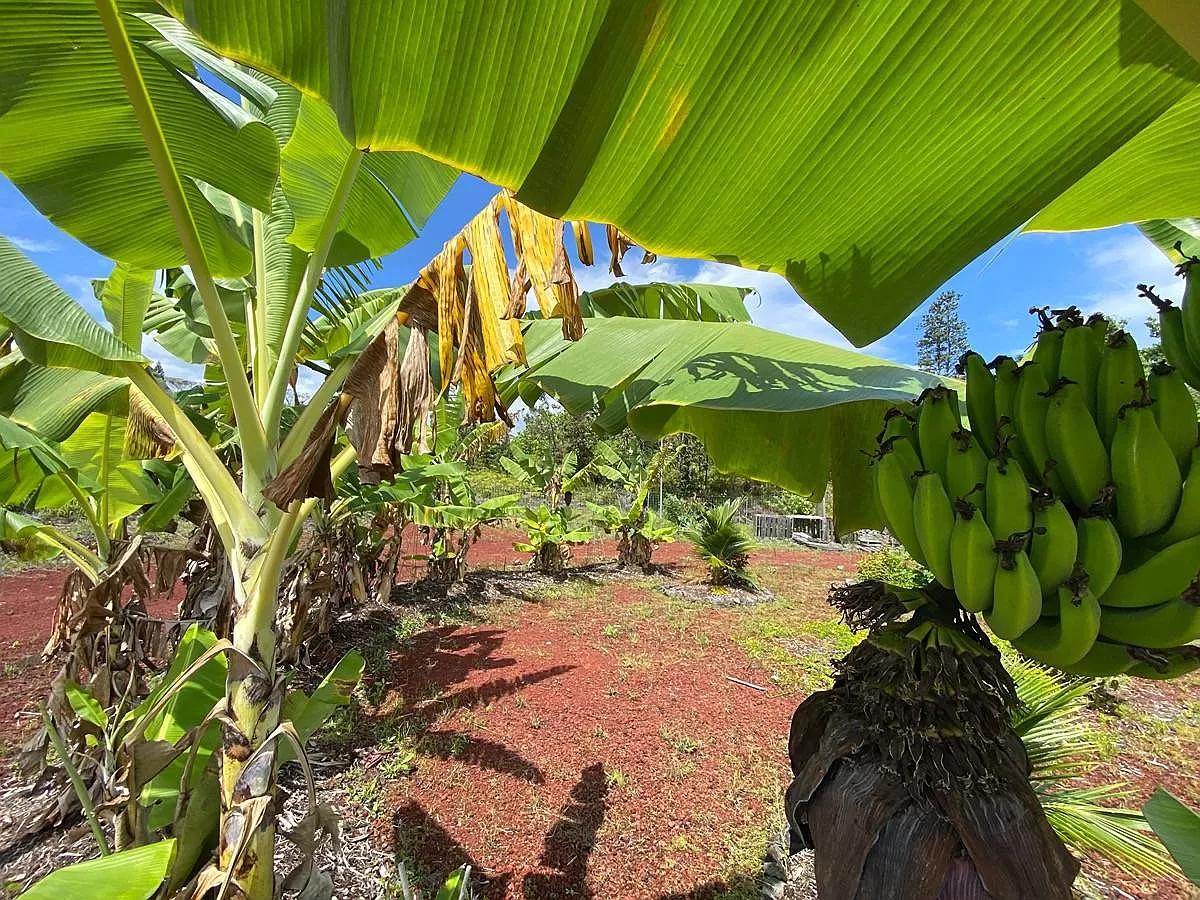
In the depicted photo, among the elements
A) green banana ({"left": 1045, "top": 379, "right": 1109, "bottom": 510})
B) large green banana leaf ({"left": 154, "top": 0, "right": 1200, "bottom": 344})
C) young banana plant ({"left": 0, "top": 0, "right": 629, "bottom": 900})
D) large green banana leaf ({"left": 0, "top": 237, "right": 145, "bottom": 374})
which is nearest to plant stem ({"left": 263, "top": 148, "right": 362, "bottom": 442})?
young banana plant ({"left": 0, "top": 0, "right": 629, "bottom": 900})

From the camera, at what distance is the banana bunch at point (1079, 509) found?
803mm

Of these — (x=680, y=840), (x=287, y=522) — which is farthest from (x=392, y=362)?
(x=680, y=840)

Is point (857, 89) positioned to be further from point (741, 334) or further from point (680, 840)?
point (680, 840)

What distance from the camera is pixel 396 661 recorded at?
15.4 ft

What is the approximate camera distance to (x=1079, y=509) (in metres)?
0.91

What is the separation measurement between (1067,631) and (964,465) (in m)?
0.28

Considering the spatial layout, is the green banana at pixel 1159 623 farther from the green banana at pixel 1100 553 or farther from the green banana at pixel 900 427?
the green banana at pixel 900 427

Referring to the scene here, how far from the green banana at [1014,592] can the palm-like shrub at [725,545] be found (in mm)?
7093

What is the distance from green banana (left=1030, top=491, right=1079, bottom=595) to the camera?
0.80 metres

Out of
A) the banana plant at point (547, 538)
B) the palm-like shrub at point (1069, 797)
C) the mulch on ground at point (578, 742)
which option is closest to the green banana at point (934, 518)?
the palm-like shrub at point (1069, 797)

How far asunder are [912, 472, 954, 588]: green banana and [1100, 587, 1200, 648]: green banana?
27cm

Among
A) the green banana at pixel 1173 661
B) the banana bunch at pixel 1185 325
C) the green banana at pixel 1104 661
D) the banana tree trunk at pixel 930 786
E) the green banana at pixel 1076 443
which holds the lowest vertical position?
the banana tree trunk at pixel 930 786

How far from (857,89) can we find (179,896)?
7.58ft

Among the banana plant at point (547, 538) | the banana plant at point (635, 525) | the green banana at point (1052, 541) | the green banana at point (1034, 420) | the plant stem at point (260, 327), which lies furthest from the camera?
the banana plant at point (635, 525)
